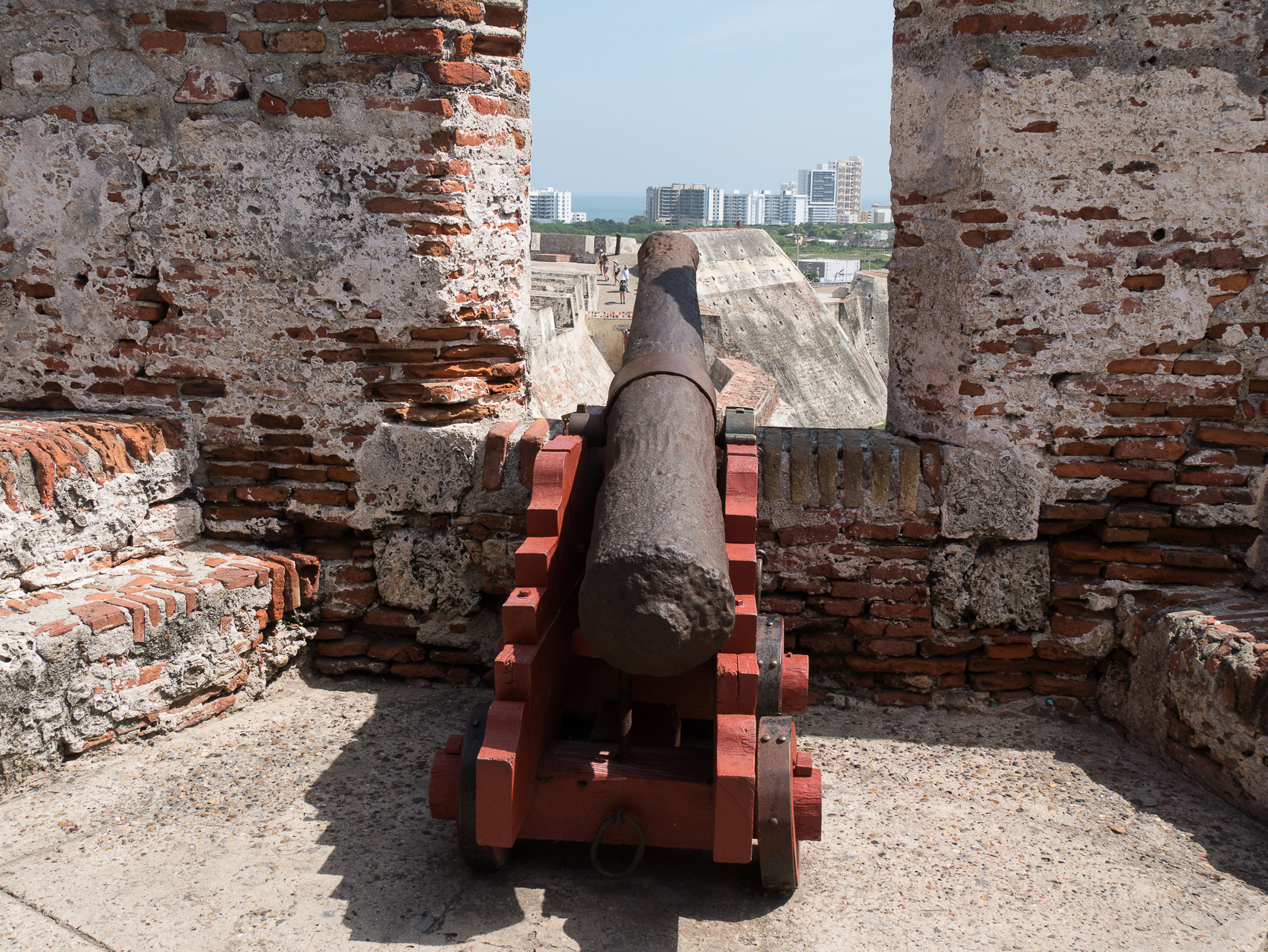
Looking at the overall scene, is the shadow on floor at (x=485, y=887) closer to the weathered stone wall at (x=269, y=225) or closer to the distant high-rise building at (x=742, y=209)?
the weathered stone wall at (x=269, y=225)

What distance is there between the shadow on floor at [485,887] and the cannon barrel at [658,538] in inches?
28.9

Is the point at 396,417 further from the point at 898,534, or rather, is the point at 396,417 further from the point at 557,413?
the point at 557,413

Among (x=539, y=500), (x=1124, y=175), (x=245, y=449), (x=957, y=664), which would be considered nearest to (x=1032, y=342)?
(x=1124, y=175)

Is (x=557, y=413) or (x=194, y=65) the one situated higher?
(x=194, y=65)

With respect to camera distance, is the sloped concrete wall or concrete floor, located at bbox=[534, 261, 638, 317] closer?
the sloped concrete wall

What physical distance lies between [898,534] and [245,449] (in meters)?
2.62

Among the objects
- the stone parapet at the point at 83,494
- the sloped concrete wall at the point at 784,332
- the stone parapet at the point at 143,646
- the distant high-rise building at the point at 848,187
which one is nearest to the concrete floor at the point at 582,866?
the stone parapet at the point at 143,646

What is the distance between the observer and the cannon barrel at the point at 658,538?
7.79 ft

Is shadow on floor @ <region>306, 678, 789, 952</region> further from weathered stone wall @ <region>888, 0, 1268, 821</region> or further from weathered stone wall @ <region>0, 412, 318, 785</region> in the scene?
weathered stone wall @ <region>888, 0, 1268, 821</region>

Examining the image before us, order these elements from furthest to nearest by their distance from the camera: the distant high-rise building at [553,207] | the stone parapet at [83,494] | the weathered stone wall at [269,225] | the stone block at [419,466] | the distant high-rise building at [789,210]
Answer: the distant high-rise building at [789,210]
the distant high-rise building at [553,207]
the stone block at [419,466]
the weathered stone wall at [269,225]
the stone parapet at [83,494]

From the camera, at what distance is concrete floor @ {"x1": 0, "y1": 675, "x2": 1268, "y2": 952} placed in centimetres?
263

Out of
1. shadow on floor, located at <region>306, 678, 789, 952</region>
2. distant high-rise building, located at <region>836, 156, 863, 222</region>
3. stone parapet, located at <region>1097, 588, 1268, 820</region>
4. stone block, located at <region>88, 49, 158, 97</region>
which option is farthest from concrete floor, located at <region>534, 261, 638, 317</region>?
distant high-rise building, located at <region>836, 156, 863, 222</region>

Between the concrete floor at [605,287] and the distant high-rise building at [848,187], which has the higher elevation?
the distant high-rise building at [848,187]

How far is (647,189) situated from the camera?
139 m
